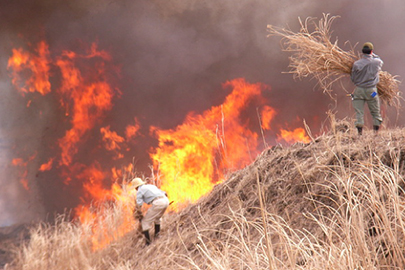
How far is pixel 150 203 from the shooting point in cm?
831

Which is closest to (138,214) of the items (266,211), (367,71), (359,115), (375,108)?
(266,211)

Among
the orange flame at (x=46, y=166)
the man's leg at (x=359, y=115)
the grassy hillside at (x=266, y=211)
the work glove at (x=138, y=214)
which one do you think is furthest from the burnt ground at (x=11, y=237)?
the man's leg at (x=359, y=115)

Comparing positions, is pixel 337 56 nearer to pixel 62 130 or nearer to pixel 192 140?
pixel 192 140

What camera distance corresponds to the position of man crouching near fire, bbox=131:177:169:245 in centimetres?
819

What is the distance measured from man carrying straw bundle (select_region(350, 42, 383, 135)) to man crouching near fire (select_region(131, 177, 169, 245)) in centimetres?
377

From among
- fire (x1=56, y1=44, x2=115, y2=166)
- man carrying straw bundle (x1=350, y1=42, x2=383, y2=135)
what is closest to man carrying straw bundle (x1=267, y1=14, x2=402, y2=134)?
man carrying straw bundle (x1=350, y1=42, x2=383, y2=135)

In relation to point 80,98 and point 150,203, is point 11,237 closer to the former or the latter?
point 80,98

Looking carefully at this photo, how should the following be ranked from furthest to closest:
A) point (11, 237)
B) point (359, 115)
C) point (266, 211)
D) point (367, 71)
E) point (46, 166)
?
point (46, 166) < point (11, 237) < point (359, 115) < point (367, 71) < point (266, 211)

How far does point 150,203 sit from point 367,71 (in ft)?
14.8

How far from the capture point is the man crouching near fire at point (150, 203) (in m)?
8.19

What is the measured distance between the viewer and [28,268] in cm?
980

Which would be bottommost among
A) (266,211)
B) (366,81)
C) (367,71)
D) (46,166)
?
(266,211)

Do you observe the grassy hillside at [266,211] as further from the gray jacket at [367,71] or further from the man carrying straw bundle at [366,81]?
the gray jacket at [367,71]

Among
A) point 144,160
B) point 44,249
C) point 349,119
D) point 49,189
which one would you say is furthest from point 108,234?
point 49,189
